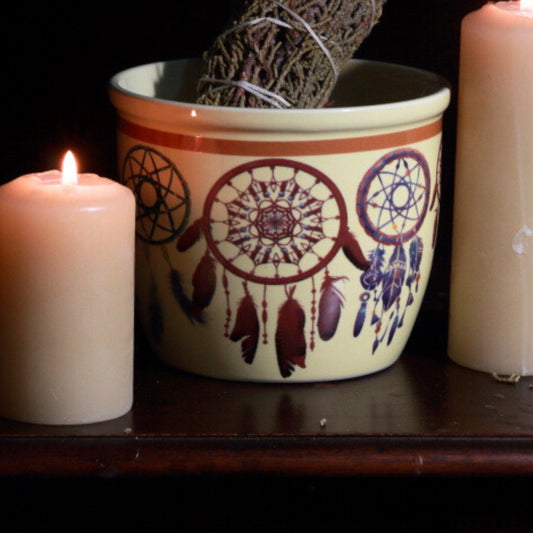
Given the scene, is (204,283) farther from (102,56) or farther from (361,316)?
(102,56)

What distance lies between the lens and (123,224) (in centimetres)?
52

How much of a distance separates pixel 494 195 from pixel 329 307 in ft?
0.33

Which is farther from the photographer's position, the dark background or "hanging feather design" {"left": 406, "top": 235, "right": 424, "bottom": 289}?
the dark background

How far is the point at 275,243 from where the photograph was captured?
54 cm

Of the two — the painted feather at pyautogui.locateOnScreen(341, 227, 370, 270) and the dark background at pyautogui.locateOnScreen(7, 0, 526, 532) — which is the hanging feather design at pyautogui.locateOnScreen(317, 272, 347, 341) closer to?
the painted feather at pyautogui.locateOnScreen(341, 227, 370, 270)

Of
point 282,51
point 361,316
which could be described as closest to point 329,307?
point 361,316

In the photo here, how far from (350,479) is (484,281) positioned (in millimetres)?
133

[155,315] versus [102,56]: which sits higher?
[102,56]

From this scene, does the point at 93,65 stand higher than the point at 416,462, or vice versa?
the point at 93,65

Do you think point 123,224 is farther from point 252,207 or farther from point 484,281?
point 484,281

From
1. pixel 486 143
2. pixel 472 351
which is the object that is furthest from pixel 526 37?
pixel 472 351

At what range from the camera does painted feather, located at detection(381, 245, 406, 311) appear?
22.3 inches

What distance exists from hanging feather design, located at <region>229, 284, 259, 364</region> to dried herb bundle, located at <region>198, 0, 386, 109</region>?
3.7 inches

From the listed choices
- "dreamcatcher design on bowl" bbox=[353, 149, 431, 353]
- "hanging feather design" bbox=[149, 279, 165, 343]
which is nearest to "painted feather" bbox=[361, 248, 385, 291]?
"dreamcatcher design on bowl" bbox=[353, 149, 431, 353]
